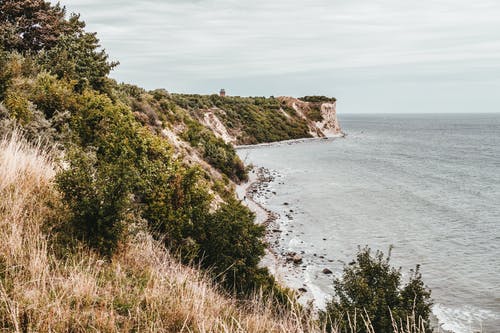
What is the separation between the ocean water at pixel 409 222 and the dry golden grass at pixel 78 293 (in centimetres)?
328

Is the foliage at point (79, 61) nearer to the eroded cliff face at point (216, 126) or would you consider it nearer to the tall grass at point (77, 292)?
the tall grass at point (77, 292)

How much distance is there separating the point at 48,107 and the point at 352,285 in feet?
47.4

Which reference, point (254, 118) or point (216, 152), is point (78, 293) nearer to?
point (216, 152)

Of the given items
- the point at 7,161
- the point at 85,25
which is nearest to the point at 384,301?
the point at 7,161

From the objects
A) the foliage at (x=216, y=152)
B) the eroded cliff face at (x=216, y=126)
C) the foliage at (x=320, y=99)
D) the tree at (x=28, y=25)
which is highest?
the foliage at (x=320, y=99)

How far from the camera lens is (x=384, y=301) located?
11773mm

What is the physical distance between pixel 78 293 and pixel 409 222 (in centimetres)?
3491

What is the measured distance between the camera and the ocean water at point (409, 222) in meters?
21.5

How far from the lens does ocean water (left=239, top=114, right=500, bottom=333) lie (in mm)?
21469

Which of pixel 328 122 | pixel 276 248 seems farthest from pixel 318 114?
pixel 276 248

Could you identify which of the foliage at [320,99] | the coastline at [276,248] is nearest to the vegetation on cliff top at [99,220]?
the coastline at [276,248]

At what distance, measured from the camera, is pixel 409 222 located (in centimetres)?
3478

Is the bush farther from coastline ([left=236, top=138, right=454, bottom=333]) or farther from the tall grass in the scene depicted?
coastline ([left=236, top=138, right=454, bottom=333])

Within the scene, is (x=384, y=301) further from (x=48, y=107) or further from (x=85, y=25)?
(x=85, y=25)
